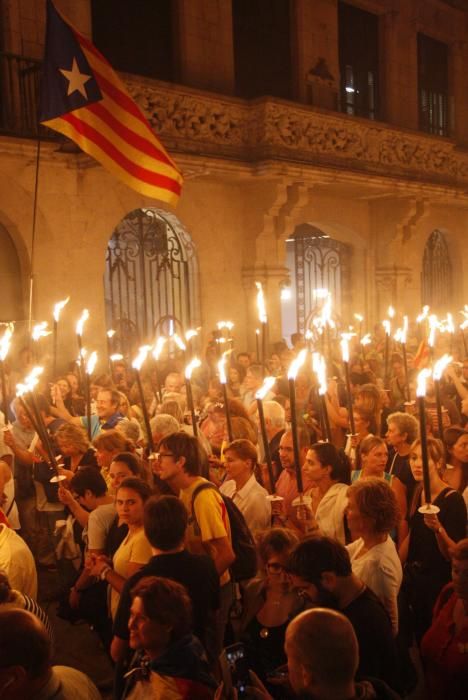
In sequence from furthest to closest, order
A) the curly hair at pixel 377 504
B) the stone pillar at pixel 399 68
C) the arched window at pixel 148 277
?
1. the stone pillar at pixel 399 68
2. the arched window at pixel 148 277
3. the curly hair at pixel 377 504

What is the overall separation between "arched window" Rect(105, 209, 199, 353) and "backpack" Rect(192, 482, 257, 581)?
878cm

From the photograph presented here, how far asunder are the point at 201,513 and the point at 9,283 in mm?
8032

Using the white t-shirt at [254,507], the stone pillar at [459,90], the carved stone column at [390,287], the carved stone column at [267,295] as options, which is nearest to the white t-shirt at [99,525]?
the white t-shirt at [254,507]

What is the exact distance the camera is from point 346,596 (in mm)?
2998

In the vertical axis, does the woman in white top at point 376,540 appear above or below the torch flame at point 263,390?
below

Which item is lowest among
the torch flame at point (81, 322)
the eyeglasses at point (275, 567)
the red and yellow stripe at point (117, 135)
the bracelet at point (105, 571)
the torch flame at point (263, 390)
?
the bracelet at point (105, 571)

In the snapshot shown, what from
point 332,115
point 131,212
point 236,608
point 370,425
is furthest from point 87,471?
point 332,115

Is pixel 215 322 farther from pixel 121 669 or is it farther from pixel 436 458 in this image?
pixel 121 669

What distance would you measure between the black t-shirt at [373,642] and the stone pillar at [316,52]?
Answer: 13.0m

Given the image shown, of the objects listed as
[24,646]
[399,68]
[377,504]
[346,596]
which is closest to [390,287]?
[399,68]

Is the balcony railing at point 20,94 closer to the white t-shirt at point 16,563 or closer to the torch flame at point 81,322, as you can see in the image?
the torch flame at point 81,322

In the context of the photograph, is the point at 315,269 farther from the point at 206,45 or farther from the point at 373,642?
the point at 373,642

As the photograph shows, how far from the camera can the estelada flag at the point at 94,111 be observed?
265 inches

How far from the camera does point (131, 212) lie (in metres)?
12.6
